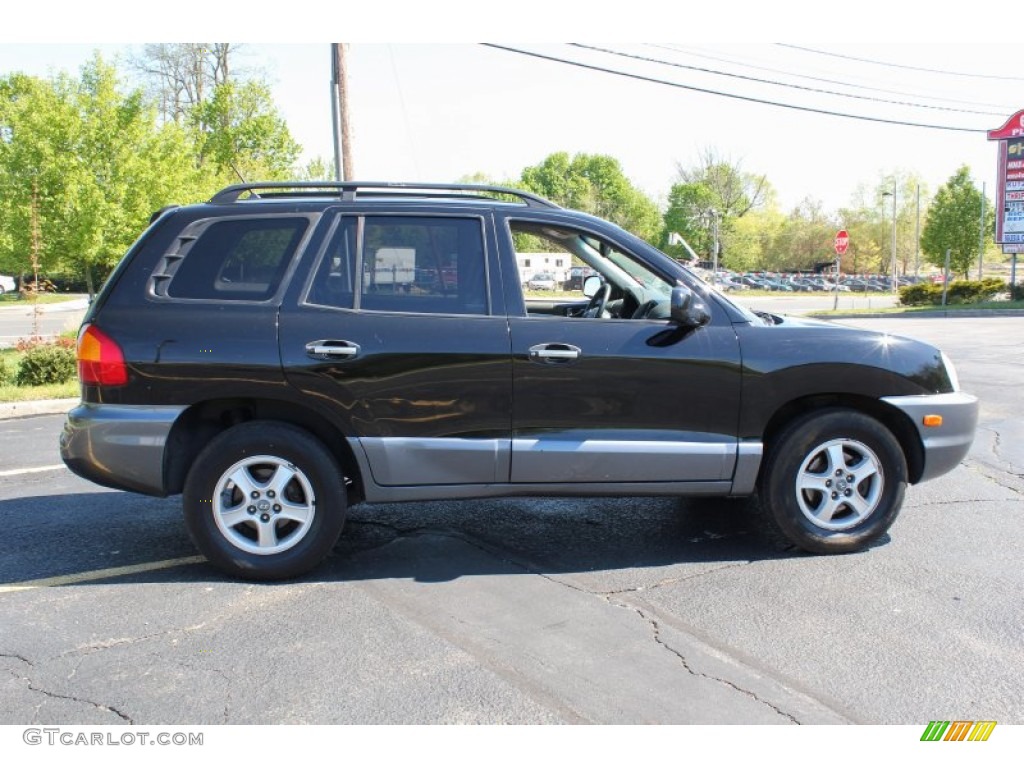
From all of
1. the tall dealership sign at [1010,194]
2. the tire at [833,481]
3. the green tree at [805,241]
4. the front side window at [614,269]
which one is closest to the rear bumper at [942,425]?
the tire at [833,481]

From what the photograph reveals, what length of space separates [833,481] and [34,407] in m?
8.96

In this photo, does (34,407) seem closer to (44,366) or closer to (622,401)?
(44,366)

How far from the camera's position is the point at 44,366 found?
36.4 feet

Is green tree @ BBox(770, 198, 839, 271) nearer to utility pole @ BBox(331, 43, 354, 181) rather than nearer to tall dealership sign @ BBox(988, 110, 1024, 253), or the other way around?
tall dealership sign @ BBox(988, 110, 1024, 253)

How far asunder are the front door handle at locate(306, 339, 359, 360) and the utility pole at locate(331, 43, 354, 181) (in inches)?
425

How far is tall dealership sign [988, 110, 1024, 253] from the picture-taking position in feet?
98.2

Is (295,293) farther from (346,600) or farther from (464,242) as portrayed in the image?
(346,600)

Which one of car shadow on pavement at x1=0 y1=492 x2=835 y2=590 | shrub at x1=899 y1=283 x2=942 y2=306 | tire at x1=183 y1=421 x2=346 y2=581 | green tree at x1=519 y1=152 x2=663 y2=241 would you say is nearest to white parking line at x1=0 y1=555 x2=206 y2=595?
car shadow on pavement at x1=0 y1=492 x2=835 y2=590

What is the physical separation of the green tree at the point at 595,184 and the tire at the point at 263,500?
305ft

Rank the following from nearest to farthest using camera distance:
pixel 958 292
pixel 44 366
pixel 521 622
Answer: pixel 521 622 < pixel 44 366 < pixel 958 292

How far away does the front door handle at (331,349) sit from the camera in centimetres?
417

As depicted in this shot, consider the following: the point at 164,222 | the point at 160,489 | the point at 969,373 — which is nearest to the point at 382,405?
the point at 160,489

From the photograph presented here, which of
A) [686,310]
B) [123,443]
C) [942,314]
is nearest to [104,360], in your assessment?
[123,443]
